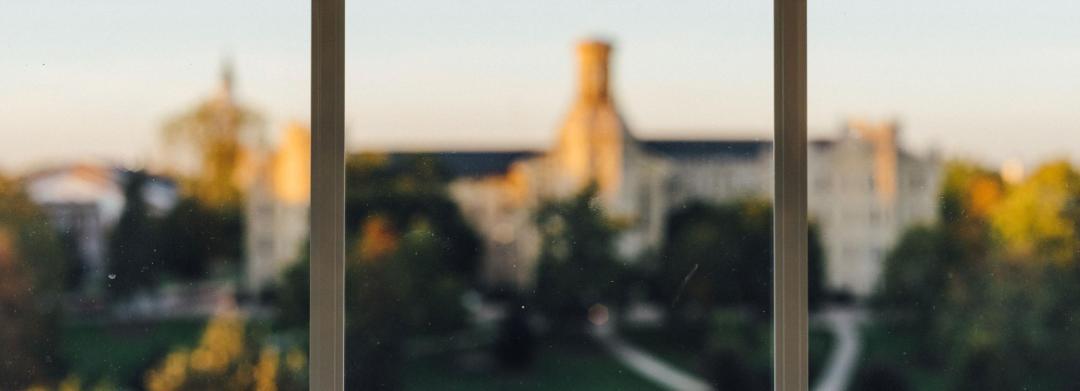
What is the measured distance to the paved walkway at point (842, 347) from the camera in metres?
2.25

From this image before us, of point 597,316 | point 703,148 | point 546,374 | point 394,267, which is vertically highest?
point 703,148

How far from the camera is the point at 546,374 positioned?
2.23m

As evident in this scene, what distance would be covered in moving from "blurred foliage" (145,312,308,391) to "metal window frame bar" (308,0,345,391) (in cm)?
9

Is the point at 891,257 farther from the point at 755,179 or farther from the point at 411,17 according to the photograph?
the point at 411,17

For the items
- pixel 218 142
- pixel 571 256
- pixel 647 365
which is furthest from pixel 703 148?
pixel 218 142

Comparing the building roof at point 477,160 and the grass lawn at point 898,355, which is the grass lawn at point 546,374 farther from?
the grass lawn at point 898,355

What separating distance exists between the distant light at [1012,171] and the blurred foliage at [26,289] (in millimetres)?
2037

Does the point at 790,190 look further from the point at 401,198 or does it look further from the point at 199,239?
the point at 199,239

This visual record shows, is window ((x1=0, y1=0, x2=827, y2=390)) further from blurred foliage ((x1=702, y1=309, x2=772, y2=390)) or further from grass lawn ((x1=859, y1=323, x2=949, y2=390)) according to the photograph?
grass lawn ((x1=859, y1=323, x2=949, y2=390))

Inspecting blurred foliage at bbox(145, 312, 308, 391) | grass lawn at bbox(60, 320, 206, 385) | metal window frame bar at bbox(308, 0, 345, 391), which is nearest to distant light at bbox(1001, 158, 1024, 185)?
metal window frame bar at bbox(308, 0, 345, 391)

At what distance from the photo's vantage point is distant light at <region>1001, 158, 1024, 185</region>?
7.39 ft

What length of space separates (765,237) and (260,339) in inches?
43.5

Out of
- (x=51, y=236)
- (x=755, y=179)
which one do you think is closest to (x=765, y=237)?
(x=755, y=179)

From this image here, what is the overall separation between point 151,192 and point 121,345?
0.33 m
